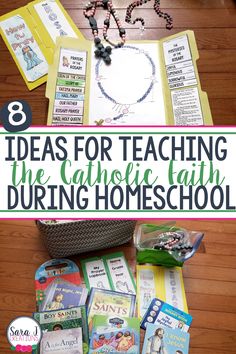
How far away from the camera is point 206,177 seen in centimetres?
98

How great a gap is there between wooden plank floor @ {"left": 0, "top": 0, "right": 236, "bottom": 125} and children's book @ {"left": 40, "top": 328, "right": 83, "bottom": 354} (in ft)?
1.63

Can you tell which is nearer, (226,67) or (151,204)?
(151,204)

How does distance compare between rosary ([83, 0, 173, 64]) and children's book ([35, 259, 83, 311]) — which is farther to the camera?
rosary ([83, 0, 173, 64])

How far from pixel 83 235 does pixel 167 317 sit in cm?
25

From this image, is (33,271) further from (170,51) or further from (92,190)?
(170,51)

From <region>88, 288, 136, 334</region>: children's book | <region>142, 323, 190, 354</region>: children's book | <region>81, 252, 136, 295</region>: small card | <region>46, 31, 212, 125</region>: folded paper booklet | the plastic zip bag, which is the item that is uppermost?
<region>46, 31, 212, 125</region>: folded paper booklet

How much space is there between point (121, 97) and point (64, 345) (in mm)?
581

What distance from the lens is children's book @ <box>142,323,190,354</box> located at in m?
1.00

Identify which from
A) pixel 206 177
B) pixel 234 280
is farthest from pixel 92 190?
pixel 234 280

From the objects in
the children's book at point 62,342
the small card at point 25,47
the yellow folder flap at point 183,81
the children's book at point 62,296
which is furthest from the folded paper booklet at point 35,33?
the children's book at point 62,342

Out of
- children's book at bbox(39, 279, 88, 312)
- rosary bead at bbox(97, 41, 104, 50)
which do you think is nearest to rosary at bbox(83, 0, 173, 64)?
rosary bead at bbox(97, 41, 104, 50)

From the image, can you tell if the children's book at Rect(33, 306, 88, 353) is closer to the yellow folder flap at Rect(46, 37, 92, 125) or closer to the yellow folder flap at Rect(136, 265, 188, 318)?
the yellow folder flap at Rect(136, 265, 188, 318)

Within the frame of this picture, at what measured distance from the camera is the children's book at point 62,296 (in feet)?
3.42

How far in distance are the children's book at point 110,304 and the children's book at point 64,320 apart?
0.07ft
